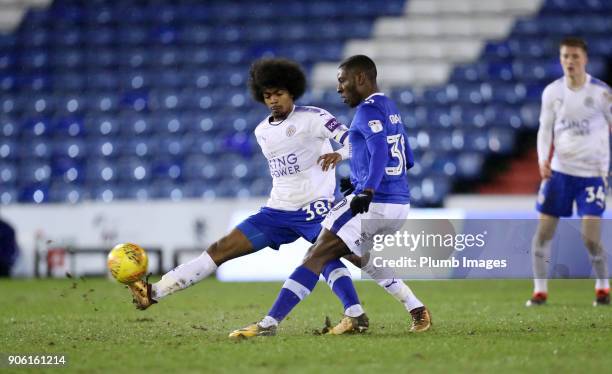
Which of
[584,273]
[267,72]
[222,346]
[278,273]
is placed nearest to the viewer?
[222,346]

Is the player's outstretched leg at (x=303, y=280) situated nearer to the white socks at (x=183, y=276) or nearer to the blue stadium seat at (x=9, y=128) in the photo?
the white socks at (x=183, y=276)

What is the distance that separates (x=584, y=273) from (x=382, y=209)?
12.3 feet

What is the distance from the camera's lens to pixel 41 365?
4.90 meters

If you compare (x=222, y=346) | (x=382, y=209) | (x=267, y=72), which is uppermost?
(x=267, y=72)

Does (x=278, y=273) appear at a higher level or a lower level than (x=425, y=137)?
lower

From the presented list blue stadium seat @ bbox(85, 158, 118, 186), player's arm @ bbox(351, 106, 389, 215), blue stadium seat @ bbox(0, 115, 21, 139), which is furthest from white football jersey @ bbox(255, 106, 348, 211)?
blue stadium seat @ bbox(0, 115, 21, 139)

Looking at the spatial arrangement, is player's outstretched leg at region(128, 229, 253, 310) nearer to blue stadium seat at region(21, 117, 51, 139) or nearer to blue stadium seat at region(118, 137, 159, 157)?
blue stadium seat at region(118, 137, 159, 157)

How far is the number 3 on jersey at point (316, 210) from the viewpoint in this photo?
249 inches

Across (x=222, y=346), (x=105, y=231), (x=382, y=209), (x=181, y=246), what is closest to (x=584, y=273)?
(x=382, y=209)

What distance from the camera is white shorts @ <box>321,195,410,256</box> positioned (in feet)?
19.4

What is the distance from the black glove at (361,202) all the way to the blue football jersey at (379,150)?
0.28 ft

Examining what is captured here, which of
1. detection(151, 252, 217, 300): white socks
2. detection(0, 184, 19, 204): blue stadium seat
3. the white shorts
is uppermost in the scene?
the white shorts

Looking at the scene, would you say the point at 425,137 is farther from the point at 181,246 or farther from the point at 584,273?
the point at 584,273

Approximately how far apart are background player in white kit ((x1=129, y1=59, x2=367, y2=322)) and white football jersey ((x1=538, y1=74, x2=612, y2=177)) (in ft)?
9.58
